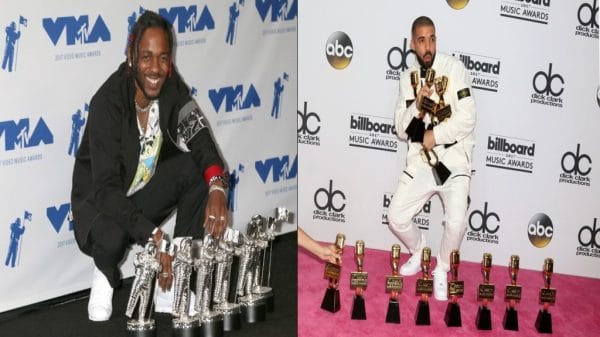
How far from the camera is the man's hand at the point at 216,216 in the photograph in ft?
9.98

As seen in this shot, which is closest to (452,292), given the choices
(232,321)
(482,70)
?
(232,321)

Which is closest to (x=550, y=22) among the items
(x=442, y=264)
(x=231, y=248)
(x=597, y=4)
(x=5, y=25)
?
(x=597, y=4)

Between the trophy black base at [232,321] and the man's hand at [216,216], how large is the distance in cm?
26

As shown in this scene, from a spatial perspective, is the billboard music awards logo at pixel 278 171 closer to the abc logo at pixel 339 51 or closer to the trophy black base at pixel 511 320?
the abc logo at pixel 339 51

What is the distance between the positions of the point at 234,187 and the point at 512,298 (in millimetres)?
1334

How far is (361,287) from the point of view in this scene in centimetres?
330

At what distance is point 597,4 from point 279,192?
1577mm

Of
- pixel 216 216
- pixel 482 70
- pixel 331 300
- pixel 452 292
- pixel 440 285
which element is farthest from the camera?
pixel 482 70

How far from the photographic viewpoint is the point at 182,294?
2967 millimetres

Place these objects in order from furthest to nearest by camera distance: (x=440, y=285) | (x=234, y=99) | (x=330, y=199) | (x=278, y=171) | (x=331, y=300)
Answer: (x=278, y=171) → (x=234, y=99) → (x=330, y=199) → (x=440, y=285) → (x=331, y=300)

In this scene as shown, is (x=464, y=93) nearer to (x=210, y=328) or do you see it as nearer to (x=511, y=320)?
(x=511, y=320)

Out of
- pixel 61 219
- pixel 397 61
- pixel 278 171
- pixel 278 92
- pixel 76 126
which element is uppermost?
pixel 397 61

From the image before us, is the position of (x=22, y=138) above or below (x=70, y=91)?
below

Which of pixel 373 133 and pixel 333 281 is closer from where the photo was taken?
pixel 333 281
